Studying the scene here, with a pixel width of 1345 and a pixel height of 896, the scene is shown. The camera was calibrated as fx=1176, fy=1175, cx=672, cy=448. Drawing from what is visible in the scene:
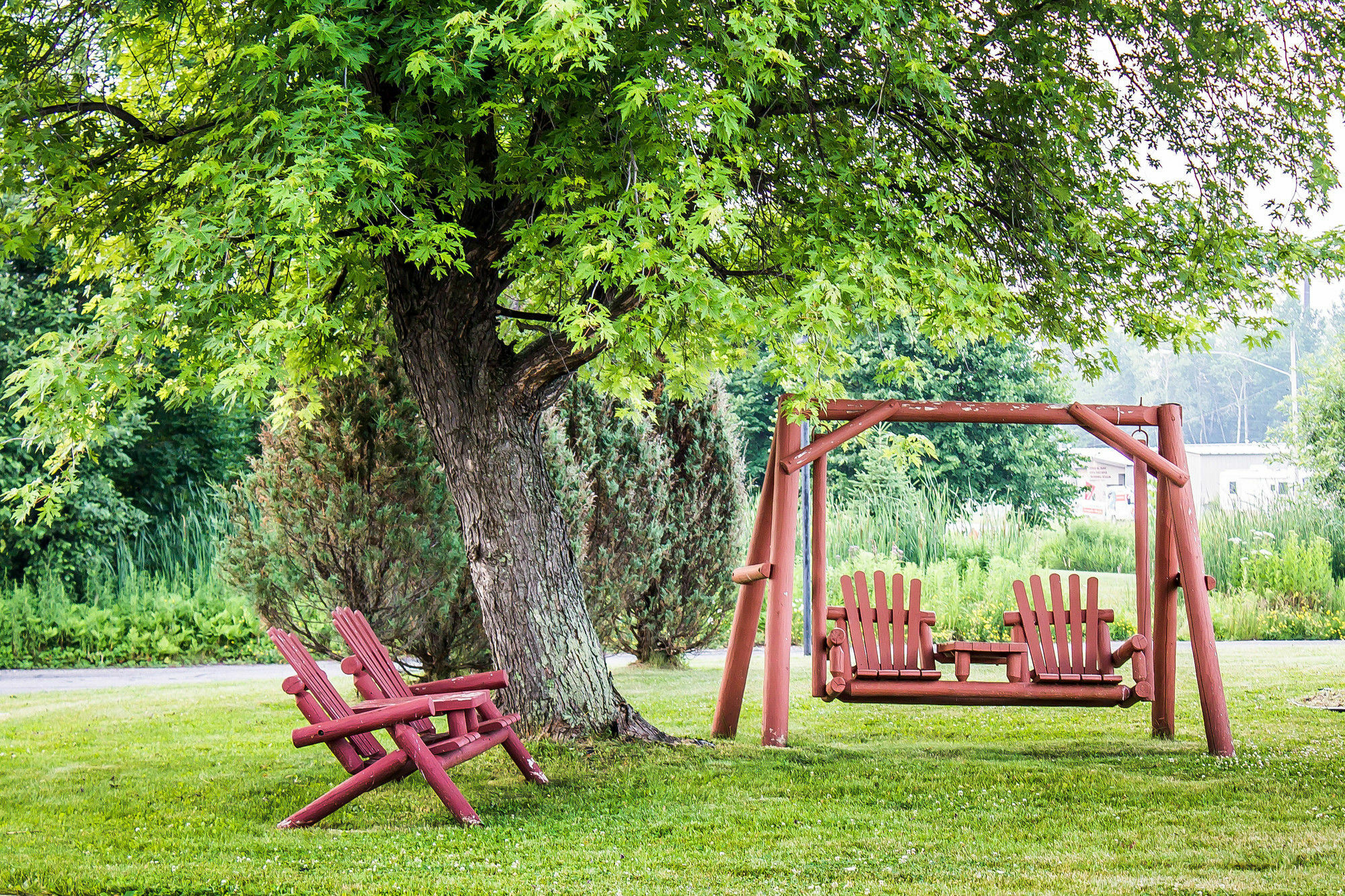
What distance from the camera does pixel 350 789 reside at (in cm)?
547

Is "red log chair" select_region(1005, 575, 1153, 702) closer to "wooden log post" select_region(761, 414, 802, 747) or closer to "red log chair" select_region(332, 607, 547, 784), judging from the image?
"wooden log post" select_region(761, 414, 802, 747)

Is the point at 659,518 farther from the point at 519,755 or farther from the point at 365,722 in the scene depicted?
the point at 365,722

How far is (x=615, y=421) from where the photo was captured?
10945 millimetres

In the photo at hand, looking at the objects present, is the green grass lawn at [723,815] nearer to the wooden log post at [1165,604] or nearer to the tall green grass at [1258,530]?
the wooden log post at [1165,604]

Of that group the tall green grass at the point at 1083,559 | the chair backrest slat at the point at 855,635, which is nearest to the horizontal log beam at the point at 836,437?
the chair backrest slat at the point at 855,635

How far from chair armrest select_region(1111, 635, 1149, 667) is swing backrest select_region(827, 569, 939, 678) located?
1.10 m

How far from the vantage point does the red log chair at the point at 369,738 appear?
17.5ft

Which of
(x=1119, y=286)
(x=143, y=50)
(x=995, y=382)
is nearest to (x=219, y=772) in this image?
(x=143, y=50)

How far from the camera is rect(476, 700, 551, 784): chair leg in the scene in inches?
242

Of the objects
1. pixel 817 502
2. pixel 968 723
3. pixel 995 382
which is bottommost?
pixel 968 723

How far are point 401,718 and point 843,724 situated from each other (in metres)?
4.50

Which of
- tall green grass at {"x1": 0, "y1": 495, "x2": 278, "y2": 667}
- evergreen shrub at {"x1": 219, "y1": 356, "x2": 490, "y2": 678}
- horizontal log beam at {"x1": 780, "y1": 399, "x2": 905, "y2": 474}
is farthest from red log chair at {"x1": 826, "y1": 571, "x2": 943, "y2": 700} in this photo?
tall green grass at {"x1": 0, "y1": 495, "x2": 278, "y2": 667}

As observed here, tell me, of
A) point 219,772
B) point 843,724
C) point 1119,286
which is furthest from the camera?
point 843,724

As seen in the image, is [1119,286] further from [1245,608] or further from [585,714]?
[1245,608]
